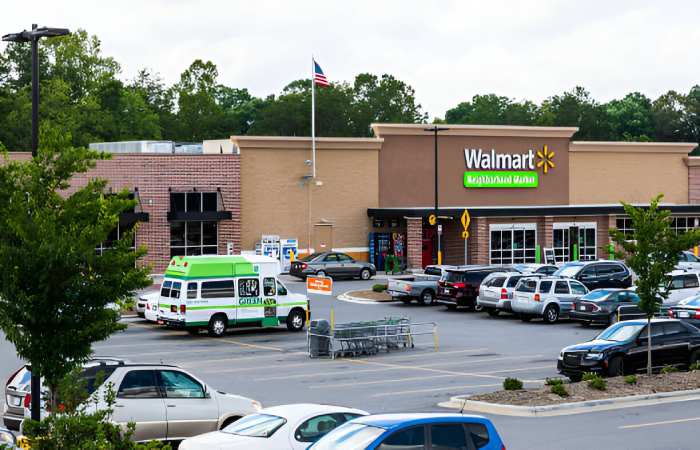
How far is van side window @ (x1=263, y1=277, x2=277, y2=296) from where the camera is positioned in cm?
3731

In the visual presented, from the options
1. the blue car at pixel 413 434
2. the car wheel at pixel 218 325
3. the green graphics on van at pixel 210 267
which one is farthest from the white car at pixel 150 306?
the blue car at pixel 413 434

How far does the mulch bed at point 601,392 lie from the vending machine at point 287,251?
3463 cm

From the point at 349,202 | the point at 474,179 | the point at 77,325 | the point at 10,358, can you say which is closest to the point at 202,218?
the point at 349,202

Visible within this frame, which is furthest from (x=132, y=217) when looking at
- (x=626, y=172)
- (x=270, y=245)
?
(x=626, y=172)

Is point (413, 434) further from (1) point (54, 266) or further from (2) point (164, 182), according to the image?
(2) point (164, 182)

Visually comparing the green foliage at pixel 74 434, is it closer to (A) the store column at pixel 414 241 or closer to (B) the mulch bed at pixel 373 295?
(B) the mulch bed at pixel 373 295

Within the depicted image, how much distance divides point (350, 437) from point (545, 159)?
188 feet

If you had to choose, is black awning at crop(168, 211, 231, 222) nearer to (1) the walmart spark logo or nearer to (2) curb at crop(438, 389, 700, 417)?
(1) the walmart spark logo

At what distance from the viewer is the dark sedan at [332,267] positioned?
2186 inches

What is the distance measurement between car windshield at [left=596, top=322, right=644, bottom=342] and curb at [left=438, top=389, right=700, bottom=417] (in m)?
3.10

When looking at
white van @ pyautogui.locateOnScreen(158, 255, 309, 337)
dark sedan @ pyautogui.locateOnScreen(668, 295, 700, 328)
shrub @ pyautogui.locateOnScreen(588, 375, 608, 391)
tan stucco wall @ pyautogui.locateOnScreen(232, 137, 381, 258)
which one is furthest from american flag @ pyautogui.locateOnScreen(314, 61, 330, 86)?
shrub @ pyautogui.locateOnScreen(588, 375, 608, 391)

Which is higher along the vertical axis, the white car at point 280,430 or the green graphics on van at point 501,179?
the green graphics on van at point 501,179

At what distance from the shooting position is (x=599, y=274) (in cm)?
4822

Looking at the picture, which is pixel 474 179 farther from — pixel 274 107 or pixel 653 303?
pixel 274 107
